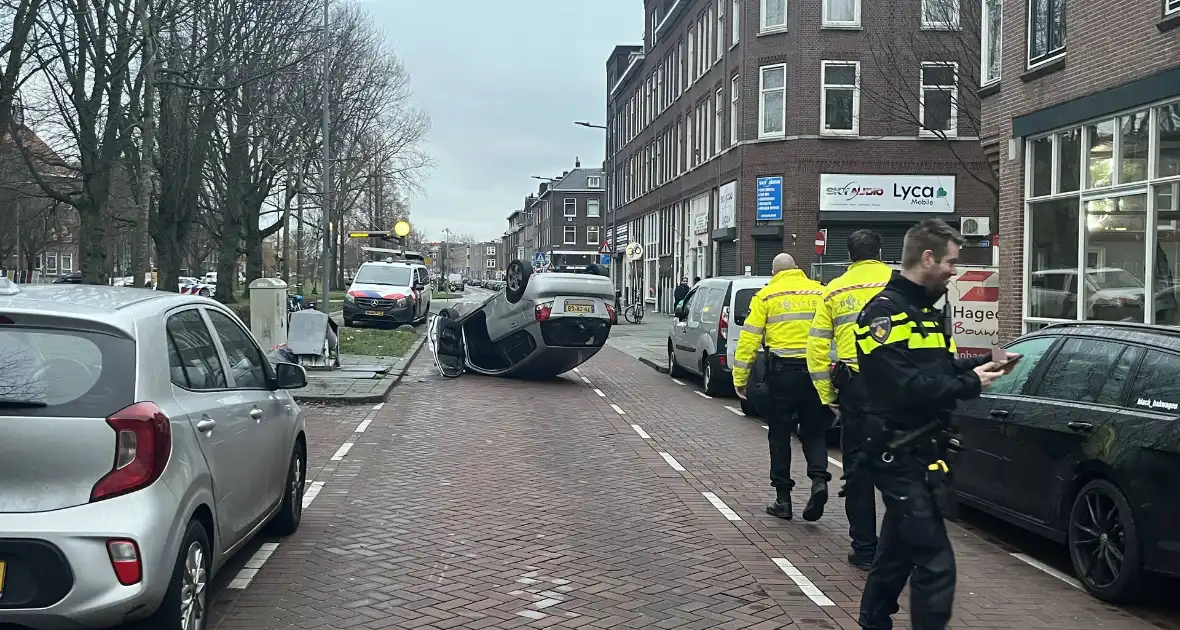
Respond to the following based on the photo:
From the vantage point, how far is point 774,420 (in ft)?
24.0

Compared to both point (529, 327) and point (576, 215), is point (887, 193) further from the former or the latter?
point (576, 215)

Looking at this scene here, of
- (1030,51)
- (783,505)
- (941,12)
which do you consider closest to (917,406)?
(783,505)

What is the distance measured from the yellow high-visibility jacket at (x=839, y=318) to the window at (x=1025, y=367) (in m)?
1.24

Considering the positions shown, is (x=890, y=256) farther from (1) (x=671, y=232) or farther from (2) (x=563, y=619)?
(2) (x=563, y=619)

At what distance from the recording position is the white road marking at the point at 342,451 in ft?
32.6

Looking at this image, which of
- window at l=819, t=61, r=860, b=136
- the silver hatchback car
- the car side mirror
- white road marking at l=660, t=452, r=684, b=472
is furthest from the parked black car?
window at l=819, t=61, r=860, b=136

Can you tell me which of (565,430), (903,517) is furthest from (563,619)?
(565,430)

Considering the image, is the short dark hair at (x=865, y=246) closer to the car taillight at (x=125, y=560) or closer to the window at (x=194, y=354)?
the window at (x=194, y=354)

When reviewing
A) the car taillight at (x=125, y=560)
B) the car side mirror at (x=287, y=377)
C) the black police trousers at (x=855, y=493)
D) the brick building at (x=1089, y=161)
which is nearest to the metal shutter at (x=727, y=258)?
the brick building at (x=1089, y=161)

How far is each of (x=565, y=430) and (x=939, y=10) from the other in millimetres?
17165

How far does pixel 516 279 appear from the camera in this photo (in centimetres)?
1661

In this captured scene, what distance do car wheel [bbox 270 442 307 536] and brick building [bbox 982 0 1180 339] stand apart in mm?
10716

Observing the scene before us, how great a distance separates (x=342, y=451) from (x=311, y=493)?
7.00 ft

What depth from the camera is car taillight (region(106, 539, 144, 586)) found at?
383 cm
